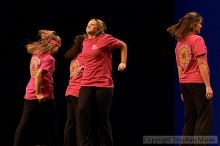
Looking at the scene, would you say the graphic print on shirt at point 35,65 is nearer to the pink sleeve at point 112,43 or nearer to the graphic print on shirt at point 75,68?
the graphic print on shirt at point 75,68

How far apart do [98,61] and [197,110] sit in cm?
89

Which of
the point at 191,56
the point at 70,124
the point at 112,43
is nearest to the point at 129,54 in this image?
the point at 70,124

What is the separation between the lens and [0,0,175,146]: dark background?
566 centimetres

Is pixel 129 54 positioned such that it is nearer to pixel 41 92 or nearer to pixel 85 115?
pixel 41 92

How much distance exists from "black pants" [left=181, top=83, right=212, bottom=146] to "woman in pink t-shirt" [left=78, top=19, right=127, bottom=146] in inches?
23.0

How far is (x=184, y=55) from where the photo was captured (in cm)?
393

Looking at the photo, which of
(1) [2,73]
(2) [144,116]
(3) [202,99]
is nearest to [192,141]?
(3) [202,99]

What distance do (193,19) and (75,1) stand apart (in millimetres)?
2179

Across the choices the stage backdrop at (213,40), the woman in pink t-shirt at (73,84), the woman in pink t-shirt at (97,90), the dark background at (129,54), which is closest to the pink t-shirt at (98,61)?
the woman in pink t-shirt at (97,90)

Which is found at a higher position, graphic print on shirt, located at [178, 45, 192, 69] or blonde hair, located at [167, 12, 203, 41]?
blonde hair, located at [167, 12, 203, 41]

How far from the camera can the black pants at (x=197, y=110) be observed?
3.76 m

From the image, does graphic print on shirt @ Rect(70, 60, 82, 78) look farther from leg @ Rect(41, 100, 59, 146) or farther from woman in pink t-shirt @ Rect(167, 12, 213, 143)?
woman in pink t-shirt @ Rect(167, 12, 213, 143)

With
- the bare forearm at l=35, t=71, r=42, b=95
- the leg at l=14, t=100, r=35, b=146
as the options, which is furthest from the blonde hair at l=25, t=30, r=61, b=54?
the leg at l=14, t=100, r=35, b=146

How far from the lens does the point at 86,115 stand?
387 centimetres
